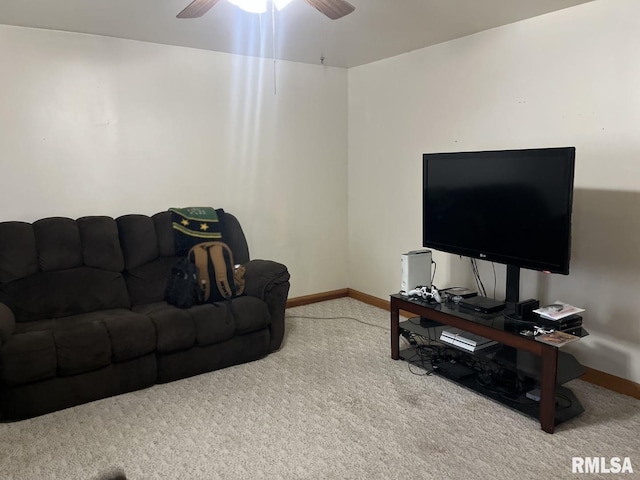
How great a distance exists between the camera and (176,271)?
3.47 m

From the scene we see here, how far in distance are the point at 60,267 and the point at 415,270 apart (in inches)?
95.0

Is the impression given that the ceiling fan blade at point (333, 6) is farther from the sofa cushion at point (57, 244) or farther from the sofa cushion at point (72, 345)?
the sofa cushion at point (57, 244)

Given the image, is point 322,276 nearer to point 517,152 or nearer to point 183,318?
point 183,318

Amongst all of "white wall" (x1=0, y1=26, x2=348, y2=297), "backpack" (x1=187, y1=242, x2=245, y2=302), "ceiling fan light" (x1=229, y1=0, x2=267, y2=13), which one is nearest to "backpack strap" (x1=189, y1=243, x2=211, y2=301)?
"backpack" (x1=187, y1=242, x2=245, y2=302)

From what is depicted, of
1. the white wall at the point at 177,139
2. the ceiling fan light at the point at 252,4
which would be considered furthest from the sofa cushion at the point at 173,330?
the ceiling fan light at the point at 252,4

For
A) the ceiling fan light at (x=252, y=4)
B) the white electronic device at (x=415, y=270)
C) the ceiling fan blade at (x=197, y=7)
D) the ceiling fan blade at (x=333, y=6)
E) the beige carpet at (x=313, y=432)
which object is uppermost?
the ceiling fan light at (x=252, y=4)

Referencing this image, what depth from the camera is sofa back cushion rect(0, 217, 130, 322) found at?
3137 millimetres

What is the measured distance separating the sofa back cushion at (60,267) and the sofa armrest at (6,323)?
0.21 m

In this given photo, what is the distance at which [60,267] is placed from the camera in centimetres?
329

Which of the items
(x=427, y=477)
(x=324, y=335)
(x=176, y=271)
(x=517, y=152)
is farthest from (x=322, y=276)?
(x=427, y=477)

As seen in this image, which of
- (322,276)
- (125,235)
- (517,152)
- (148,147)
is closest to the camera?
(517,152)

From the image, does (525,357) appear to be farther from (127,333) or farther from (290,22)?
(290,22)

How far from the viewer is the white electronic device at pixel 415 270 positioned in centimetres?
337

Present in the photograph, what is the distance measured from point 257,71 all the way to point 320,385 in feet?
9.11
